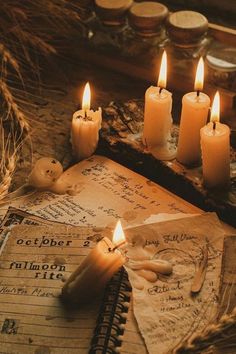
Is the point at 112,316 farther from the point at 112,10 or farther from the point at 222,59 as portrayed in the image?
the point at 112,10

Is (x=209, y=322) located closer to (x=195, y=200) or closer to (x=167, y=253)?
(x=167, y=253)

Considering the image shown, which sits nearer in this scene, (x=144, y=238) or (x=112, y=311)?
(x=112, y=311)

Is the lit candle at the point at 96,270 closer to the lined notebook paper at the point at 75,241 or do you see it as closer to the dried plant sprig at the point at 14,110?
the lined notebook paper at the point at 75,241

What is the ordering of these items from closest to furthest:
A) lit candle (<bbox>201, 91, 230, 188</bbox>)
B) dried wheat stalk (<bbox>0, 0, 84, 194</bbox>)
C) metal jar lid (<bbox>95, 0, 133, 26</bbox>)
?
lit candle (<bbox>201, 91, 230, 188</bbox>)
dried wheat stalk (<bbox>0, 0, 84, 194</bbox>)
metal jar lid (<bbox>95, 0, 133, 26</bbox>)

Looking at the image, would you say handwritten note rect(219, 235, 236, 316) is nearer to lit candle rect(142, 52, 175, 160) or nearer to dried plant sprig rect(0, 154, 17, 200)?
lit candle rect(142, 52, 175, 160)

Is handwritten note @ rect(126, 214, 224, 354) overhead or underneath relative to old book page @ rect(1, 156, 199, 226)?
overhead

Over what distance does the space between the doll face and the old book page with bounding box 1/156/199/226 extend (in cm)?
2

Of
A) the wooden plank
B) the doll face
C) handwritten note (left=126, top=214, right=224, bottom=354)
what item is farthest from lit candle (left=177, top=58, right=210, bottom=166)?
the doll face

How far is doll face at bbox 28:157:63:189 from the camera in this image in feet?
4.06

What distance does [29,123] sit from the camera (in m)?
1.43

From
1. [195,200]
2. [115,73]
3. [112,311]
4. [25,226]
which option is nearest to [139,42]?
[115,73]

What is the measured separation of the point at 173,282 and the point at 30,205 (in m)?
0.33

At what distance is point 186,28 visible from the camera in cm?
144

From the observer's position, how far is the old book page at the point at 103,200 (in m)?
1.19
